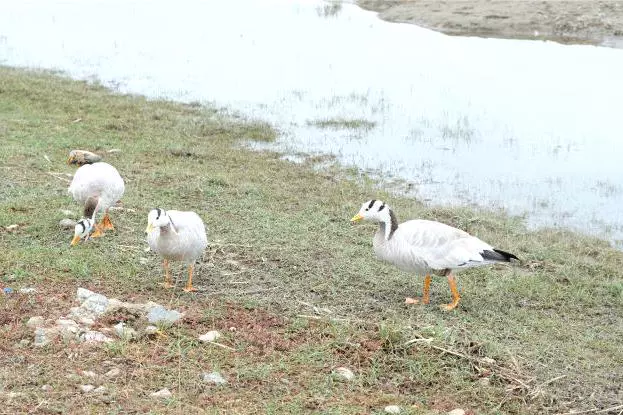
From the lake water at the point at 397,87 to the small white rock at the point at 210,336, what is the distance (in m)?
6.53

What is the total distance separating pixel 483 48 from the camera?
78.6 ft

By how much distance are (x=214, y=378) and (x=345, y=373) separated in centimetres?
103

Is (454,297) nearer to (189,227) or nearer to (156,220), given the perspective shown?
(189,227)

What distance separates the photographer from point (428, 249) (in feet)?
26.1

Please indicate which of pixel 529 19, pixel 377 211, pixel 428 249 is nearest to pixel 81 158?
pixel 377 211

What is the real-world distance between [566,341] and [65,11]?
93.8ft

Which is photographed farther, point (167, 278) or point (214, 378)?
point (167, 278)

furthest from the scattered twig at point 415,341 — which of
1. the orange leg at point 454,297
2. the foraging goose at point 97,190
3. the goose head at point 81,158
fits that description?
the goose head at point 81,158

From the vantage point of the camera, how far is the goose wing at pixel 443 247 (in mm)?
7914

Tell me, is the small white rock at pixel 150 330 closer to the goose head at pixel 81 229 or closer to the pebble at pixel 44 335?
the pebble at pixel 44 335

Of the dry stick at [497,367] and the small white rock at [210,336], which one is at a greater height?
the small white rock at [210,336]

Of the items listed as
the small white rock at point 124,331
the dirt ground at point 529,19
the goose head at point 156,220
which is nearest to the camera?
the small white rock at point 124,331

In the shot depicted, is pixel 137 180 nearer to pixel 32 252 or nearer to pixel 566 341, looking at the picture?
pixel 32 252

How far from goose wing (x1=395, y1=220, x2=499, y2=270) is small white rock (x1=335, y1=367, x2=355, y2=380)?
200cm
